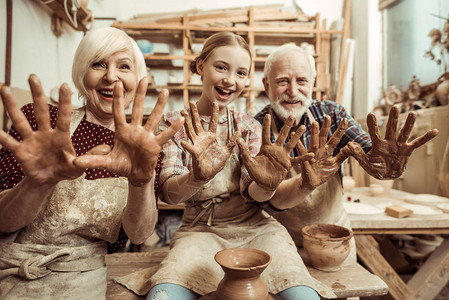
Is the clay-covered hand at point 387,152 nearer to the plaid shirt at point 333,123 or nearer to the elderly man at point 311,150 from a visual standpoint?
the elderly man at point 311,150

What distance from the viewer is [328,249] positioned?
1.47m

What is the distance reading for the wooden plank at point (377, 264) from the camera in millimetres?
2199

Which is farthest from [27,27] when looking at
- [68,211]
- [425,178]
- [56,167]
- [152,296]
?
[425,178]

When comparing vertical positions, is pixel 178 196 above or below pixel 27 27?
below

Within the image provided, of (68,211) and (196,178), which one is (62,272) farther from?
(196,178)

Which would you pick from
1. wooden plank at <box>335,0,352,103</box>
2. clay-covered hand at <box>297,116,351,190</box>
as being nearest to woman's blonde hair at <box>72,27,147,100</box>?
clay-covered hand at <box>297,116,351,190</box>

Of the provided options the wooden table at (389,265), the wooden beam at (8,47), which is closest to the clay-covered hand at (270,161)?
the wooden table at (389,265)

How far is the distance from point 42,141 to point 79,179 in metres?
Result: 0.39

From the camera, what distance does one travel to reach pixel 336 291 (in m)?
1.38

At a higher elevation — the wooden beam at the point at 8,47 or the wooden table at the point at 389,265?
the wooden beam at the point at 8,47

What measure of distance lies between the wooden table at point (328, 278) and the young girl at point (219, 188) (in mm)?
169

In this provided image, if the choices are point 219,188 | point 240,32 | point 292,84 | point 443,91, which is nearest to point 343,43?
point 240,32

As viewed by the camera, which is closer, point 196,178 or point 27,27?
point 196,178

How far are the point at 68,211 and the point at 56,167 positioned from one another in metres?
0.36
